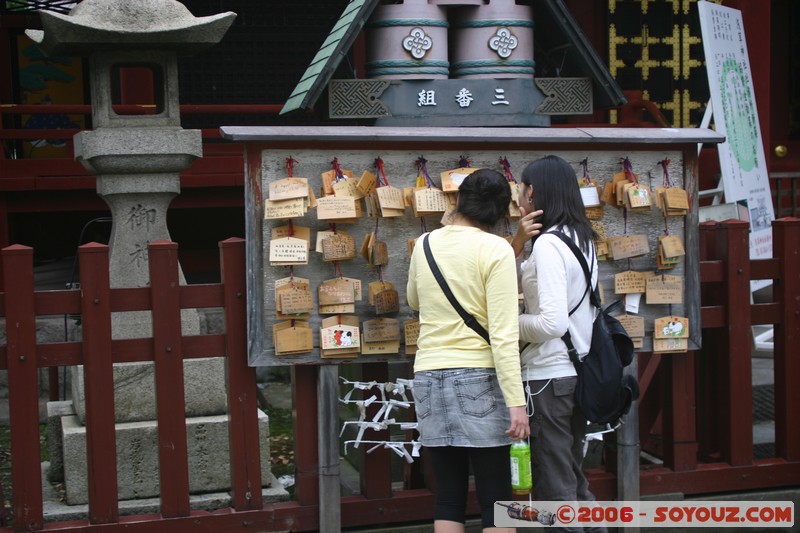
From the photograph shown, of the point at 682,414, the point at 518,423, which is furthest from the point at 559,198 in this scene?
the point at 682,414

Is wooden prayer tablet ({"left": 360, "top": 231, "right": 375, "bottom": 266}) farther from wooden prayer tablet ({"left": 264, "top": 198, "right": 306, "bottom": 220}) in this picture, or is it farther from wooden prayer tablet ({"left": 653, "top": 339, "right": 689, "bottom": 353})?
wooden prayer tablet ({"left": 653, "top": 339, "right": 689, "bottom": 353})

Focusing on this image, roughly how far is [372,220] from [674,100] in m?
7.36

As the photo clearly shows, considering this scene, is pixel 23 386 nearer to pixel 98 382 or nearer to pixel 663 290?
pixel 98 382

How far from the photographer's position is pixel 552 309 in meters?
3.69

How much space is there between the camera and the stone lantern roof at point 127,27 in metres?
5.27

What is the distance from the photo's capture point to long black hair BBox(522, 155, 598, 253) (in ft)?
12.6

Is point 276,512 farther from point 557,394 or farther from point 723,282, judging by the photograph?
point 723,282

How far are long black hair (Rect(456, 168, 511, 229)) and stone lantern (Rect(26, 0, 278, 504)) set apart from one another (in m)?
2.11

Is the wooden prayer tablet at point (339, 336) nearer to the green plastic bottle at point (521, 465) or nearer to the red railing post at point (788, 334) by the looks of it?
the green plastic bottle at point (521, 465)

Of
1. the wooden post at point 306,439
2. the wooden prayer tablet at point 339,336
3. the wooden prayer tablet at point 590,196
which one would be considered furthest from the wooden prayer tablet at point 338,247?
the wooden prayer tablet at point 590,196

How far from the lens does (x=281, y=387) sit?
923cm

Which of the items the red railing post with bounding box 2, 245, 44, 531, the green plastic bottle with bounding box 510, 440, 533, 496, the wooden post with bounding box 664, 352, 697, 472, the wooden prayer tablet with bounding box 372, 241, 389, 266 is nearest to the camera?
the green plastic bottle with bounding box 510, 440, 533, 496

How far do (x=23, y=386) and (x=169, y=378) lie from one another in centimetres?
60

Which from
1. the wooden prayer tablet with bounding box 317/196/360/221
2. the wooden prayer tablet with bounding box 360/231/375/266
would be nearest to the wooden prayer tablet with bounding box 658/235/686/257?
the wooden prayer tablet with bounding box 360/231/375/266
